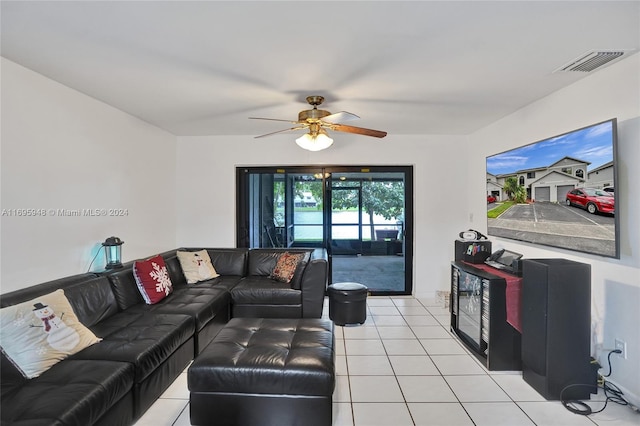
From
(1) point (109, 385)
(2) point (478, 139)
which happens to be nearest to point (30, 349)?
(1) point (109, 385)

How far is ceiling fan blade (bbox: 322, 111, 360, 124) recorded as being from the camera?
2.61 m

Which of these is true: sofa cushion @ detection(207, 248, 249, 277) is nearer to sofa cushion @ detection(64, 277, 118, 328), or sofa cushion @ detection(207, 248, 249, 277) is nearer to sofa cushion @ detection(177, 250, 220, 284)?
sofa cushion @ detection(177, 250, 220, 284)

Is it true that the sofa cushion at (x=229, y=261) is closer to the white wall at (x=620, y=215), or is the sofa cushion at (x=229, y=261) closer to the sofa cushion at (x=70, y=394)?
the sofa cushion at (x=70, y=394)

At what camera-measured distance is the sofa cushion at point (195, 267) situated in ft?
12.8

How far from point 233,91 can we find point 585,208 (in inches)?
126

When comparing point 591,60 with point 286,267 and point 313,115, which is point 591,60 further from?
point 286,267

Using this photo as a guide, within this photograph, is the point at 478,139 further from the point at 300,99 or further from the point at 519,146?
the point at 300,99

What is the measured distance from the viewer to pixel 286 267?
4.05 metres

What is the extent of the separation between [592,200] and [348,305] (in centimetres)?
251

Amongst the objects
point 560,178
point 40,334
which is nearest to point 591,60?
→ point 560,178

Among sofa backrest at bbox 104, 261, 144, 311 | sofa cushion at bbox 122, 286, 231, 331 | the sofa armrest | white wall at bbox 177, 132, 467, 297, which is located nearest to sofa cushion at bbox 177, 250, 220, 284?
sofa cushion at bbox 122, 286, 231, 331

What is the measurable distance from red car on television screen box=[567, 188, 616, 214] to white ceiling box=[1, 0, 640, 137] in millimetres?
1004

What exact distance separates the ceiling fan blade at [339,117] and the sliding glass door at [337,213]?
7.21 feet

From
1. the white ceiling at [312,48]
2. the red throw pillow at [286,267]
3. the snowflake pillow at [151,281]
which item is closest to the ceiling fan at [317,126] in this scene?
the white ceiling at [312,48]
